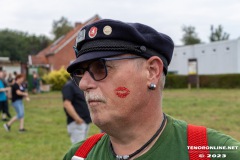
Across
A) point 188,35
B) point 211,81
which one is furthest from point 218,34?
point 211,81

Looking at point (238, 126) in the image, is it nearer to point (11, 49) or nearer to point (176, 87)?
point (176, 87)

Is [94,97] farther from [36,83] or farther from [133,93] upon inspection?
[36,83]

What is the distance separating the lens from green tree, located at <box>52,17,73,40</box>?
80688 millimetres

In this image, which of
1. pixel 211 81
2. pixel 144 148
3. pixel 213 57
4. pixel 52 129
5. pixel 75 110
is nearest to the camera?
pixel 144 148

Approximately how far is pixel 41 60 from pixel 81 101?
42.5 meters

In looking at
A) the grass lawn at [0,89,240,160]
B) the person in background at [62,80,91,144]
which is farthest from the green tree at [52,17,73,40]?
the person in background at [62,80,91,144]

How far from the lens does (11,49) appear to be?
67.6 m

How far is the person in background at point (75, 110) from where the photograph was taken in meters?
6.68

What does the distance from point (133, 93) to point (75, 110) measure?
5.16 meters

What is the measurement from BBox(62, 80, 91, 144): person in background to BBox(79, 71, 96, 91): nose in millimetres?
4860

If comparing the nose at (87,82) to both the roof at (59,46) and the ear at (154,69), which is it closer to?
the ear at (154,69)

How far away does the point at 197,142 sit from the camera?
5.54ft

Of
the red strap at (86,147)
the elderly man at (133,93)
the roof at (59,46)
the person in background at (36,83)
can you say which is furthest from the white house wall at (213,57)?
the elderly man at (133,93)

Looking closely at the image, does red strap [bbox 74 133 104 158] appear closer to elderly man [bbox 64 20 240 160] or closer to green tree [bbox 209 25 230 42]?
elderly man [bbox 64 20 240 160]
